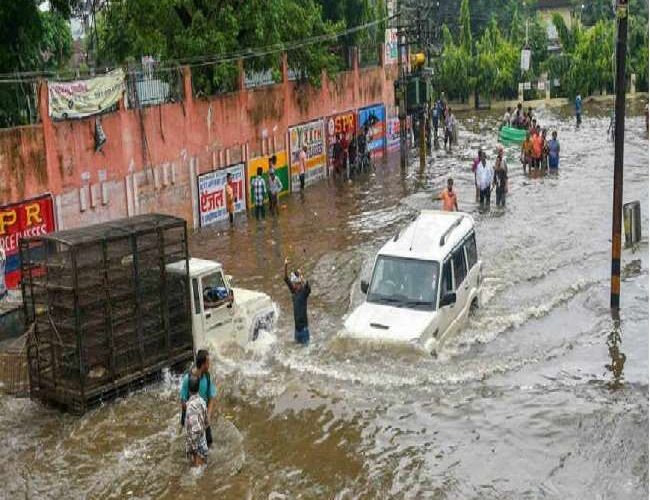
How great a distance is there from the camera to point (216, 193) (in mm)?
25844

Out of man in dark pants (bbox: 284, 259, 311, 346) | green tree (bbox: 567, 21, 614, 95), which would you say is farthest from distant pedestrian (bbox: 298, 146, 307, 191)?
green tree (bbox: 567, 21, 614, 95)

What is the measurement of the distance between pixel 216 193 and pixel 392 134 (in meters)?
14.9

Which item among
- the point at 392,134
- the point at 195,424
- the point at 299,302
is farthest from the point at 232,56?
the point at 195,424

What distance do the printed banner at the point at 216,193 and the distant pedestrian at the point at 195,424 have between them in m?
14.8

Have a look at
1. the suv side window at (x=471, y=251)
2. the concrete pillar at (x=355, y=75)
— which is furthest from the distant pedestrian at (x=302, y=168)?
the suv side window at (x=471, y=251)

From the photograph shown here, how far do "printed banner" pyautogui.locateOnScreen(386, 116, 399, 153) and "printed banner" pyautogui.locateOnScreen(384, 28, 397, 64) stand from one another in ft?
8.25

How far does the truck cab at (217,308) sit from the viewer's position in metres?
13.5

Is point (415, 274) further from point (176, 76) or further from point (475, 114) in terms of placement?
point (475, 114)

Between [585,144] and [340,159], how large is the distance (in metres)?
11.5

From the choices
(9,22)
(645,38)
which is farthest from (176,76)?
Answer: (645,38)

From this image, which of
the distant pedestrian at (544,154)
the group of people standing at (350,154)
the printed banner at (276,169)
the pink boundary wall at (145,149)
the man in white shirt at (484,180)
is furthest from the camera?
the group of people standing at (350,154)

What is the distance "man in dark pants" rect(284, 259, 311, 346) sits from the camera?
14555mm

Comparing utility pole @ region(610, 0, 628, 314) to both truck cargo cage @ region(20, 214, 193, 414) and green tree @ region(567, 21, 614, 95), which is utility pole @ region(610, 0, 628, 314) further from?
green tree @ region(567, 21, 614, 95)

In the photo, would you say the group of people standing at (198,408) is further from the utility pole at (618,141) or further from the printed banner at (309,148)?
the printed banner at (309,148)
